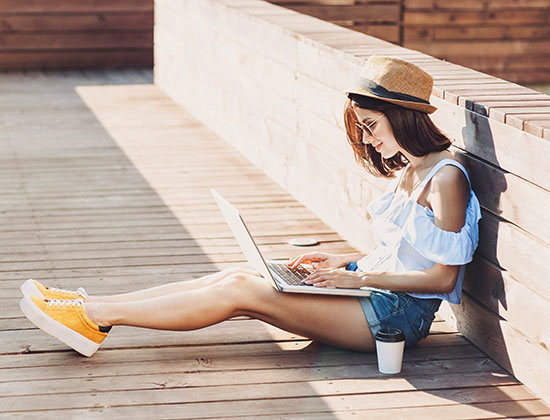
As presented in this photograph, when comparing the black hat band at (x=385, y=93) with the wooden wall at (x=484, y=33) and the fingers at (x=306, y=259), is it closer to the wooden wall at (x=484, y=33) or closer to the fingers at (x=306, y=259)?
the fingers at (x=306, y=259)

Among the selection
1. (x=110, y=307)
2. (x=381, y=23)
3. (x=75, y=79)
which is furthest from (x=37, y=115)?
(x=110, y=307)

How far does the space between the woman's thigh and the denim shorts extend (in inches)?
1.2

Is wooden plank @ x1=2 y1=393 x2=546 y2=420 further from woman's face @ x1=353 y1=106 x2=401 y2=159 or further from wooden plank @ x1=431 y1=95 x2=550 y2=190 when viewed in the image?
woman's face @ x1=353 y1=106 x2=401 y2=159

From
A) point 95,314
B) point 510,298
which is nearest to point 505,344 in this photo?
point 510,298

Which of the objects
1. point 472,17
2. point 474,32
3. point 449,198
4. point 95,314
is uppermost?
point 449,198

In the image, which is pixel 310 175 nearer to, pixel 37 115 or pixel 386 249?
pixel 386 249

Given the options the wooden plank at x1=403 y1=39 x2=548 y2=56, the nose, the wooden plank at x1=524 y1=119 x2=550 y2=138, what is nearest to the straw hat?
the nose

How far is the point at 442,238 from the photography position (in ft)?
9.64

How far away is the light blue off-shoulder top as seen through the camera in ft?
9.66

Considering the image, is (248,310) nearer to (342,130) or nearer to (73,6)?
(342,130)

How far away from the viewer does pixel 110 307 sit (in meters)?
3.09

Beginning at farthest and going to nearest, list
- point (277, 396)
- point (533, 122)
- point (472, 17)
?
point (472, 17) < point (277, 396) < point (533, 122)

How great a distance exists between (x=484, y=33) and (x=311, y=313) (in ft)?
20.3

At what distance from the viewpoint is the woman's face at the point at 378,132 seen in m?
2.98
